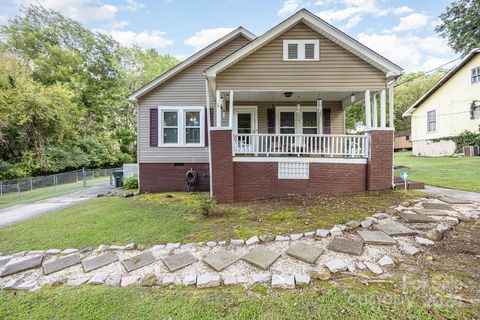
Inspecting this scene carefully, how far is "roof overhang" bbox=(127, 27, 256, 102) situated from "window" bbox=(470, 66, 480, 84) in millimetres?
16340

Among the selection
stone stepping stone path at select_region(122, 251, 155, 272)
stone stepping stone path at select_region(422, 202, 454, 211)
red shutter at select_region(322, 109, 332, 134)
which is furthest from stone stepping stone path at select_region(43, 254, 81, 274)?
red shutter at select_region(322, 109, 332, 134)

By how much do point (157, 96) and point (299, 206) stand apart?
6991 mm

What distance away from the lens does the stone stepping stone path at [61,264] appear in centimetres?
310

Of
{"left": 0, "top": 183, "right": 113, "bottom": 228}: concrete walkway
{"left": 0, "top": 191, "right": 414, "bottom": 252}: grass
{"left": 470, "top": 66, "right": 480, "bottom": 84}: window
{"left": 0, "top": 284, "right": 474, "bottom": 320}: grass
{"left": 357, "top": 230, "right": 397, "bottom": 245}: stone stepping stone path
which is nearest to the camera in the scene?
{"left": 0, "top": 284, "right": 474, "bottom": 320}: grass

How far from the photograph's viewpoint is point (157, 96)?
8906 mm

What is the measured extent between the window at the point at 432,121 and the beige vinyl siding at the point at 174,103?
19.5 meters

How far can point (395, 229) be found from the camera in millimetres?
3746

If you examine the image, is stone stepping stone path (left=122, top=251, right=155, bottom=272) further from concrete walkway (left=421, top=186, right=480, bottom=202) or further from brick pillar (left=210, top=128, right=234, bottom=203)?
concrete walkway (left=421, top=186, right=480, bottom=202)

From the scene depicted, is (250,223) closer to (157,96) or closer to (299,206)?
(299,206)

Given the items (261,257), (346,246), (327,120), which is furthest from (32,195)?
(327,120)

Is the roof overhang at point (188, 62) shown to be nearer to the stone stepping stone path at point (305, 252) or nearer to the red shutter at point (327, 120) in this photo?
the red shutter at point (327, 120)

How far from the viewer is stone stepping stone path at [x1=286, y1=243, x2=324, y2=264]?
2982 millimetres

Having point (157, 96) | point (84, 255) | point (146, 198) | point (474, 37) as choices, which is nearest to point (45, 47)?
point (157, 96)

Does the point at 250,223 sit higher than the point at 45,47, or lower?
lower
